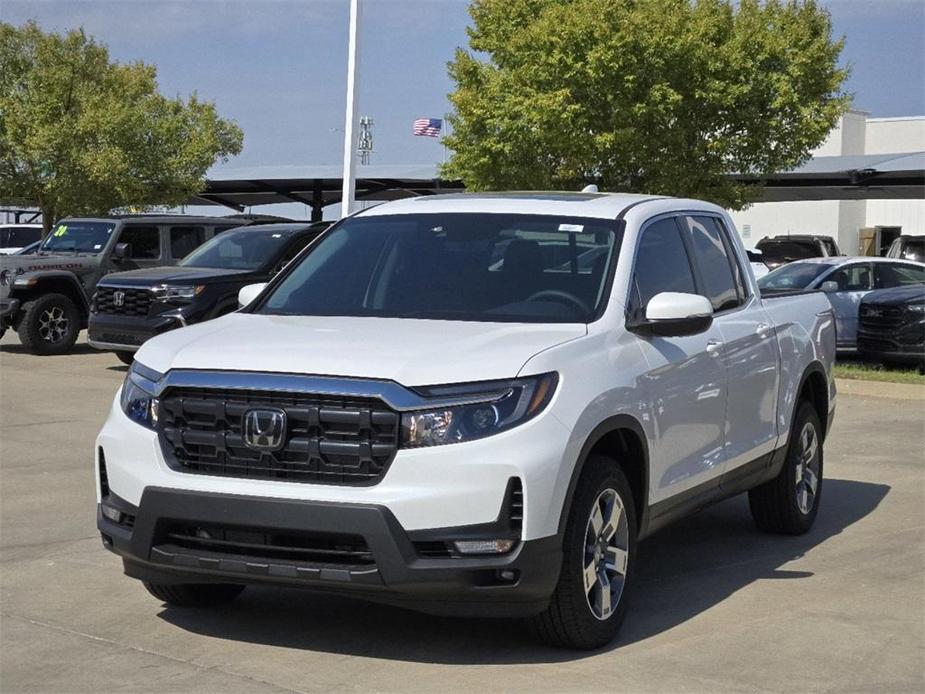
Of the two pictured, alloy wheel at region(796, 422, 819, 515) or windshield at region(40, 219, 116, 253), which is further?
windshield at region(40, 219, 116, 253)

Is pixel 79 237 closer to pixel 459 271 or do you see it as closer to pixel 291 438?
pixel 459 271

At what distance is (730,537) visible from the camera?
8266 millimetres

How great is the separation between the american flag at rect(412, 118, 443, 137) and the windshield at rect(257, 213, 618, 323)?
54830 mm

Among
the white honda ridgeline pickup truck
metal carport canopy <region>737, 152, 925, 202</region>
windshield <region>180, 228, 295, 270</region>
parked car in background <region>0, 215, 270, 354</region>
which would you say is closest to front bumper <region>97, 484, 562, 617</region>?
the white honda ridgeline pickup truck

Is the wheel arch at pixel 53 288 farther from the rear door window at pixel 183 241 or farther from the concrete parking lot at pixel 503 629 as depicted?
the concrete parking lot at pixel 503 629

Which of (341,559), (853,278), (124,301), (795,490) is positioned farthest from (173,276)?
(341,559)

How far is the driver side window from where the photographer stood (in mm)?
6598

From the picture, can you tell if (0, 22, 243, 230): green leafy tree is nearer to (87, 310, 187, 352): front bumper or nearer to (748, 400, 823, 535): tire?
(87, 310, 187, 352): front bumper

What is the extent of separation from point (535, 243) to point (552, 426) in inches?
59.1

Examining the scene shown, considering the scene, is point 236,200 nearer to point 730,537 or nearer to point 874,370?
point 874,370

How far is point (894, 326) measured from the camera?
1884cm

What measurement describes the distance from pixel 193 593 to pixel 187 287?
404 inches

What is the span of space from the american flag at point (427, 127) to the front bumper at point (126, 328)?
1785 inches

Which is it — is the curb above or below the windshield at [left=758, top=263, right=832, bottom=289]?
below
